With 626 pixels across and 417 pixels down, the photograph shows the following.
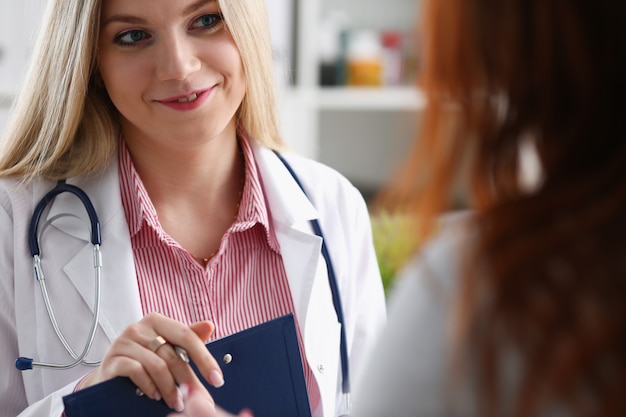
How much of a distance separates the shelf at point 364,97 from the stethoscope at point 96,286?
2039mm

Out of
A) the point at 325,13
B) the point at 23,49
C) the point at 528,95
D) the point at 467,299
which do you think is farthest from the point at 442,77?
the point at 325,13

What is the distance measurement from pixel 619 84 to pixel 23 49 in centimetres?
259

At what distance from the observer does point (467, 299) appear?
55 cm

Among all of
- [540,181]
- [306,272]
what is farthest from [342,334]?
[540,181]

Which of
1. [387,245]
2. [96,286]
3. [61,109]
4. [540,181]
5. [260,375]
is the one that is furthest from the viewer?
[387,245]

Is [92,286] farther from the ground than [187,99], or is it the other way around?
[187,99]

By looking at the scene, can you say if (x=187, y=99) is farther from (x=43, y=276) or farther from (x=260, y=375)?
(x=260, y=375)

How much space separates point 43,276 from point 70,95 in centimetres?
30

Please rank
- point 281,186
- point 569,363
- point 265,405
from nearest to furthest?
1. point 569,363
2. point 265,405
3. point 281,186

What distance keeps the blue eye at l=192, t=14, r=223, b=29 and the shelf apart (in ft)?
6.84

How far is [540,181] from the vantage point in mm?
583

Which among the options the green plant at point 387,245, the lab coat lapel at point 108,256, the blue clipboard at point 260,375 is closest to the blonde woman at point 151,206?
the lab coat lapel at point 108,256

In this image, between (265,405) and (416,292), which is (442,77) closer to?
(416,292)

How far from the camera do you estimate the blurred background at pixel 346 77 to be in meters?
3.38
